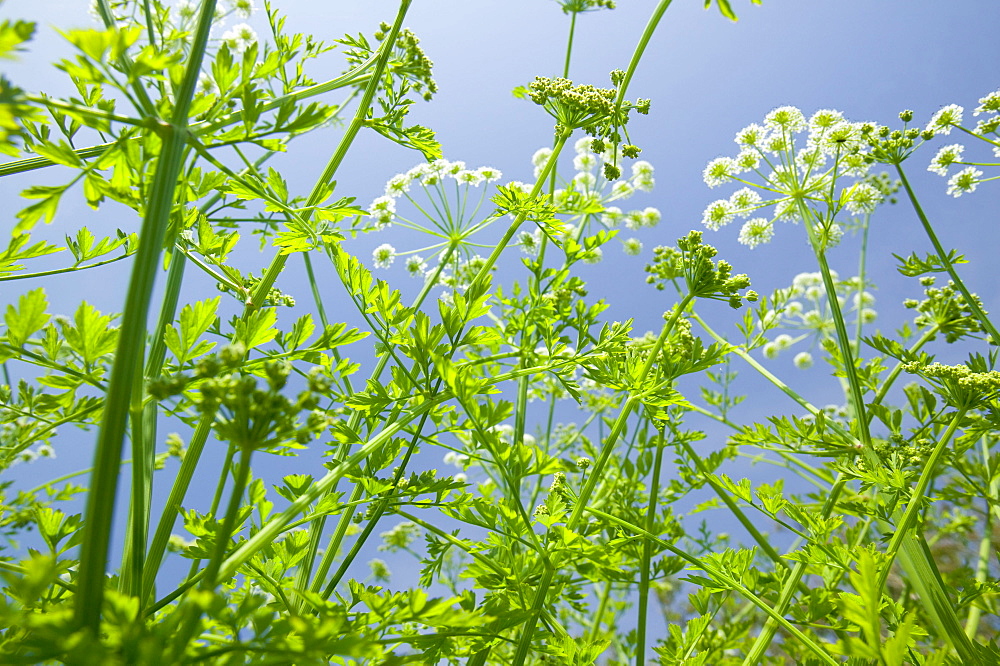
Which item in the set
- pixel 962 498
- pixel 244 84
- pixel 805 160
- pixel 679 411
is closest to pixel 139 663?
pixel 244 84

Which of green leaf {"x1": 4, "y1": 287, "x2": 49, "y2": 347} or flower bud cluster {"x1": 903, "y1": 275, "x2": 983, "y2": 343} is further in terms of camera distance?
flower bud cluster {"x1": 903, "y1": 275, "x2": 983, "y2": 343}

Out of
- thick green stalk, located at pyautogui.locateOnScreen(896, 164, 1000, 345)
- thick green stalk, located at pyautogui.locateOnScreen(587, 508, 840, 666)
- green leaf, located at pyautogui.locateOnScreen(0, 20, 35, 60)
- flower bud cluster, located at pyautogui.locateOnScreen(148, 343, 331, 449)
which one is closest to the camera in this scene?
green leaf, located at pyautogui.locateOnScreen(0, 20, 35, 60)

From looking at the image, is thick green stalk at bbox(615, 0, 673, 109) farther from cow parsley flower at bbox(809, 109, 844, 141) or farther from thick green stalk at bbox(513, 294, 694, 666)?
cow parsley flower at bbox(809, 109, 844, 141)

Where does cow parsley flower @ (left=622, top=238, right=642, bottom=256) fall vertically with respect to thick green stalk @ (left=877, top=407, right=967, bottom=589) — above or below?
above

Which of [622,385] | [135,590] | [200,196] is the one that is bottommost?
[135,590]

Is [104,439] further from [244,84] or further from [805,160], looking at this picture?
[805,160]

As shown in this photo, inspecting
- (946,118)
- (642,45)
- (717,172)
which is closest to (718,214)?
(717,172)

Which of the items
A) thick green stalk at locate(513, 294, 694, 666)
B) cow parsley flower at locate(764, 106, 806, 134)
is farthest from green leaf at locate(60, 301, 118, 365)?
cow parsley flower at locate(764, 106, 806, 134)
